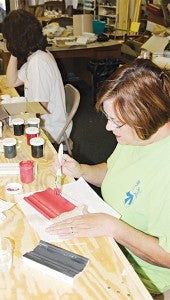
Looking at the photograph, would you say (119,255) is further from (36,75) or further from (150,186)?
(36,75)

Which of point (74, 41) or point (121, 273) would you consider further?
point (74, 41)

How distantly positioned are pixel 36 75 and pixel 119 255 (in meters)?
1.56

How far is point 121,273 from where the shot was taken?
39.0 inches

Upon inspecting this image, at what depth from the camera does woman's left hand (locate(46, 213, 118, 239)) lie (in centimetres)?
111

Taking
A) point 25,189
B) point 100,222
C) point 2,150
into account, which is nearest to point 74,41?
point 2,150

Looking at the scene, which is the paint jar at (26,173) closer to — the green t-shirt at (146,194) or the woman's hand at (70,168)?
the woman's hand at (70,168)

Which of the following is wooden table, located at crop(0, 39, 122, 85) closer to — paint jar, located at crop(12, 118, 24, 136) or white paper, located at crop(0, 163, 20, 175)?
paint jar, located at crop(12, 118, 24, 136)

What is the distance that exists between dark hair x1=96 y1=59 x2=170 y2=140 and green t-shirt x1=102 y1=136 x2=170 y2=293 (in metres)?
0.12

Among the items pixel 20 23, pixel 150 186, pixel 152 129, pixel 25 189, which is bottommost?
pixel 25 189

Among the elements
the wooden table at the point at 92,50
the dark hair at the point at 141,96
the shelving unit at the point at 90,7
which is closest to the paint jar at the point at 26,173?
the dark hair at the point at 141,96

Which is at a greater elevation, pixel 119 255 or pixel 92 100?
pixel 119 255

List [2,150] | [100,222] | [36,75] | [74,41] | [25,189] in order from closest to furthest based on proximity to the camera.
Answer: [100,222]
[25,189]
[2,150]
[36,75]
[74,41]

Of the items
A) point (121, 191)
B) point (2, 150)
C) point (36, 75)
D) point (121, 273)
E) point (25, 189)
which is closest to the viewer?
point (121, 273)

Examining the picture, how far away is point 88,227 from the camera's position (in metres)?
1.12
